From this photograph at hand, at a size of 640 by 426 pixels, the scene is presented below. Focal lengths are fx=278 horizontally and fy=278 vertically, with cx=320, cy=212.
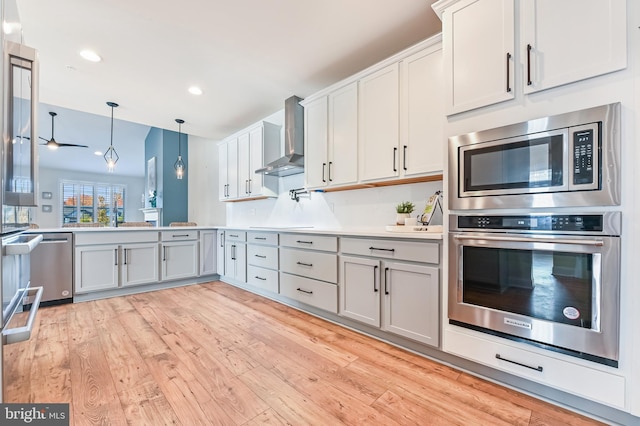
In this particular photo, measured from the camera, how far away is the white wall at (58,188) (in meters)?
8.84

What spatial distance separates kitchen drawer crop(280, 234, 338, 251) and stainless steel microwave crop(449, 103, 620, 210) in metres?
1.18

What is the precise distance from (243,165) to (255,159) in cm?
35

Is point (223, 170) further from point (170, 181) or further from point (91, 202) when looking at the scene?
point (91, 202)

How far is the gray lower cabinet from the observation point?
1.93 meters

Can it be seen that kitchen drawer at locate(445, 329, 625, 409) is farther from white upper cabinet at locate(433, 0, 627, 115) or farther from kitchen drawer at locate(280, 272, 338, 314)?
white upper cabinet at locate(433, 0, 627, 115)

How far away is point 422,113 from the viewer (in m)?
2.26

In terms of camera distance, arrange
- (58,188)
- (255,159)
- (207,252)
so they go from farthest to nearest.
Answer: (58,188) < (207,252) < (255,159)

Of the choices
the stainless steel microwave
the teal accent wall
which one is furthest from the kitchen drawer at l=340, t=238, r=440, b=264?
the teal accent wall

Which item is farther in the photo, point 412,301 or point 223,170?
point 223,170

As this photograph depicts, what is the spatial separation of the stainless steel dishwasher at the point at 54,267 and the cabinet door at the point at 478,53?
4.30 metres

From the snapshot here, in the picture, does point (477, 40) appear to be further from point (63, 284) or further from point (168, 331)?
point (63, 284)

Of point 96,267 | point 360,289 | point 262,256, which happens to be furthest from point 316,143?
point 96,267

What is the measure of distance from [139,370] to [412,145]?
8.51 ft

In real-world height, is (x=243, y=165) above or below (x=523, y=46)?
below
